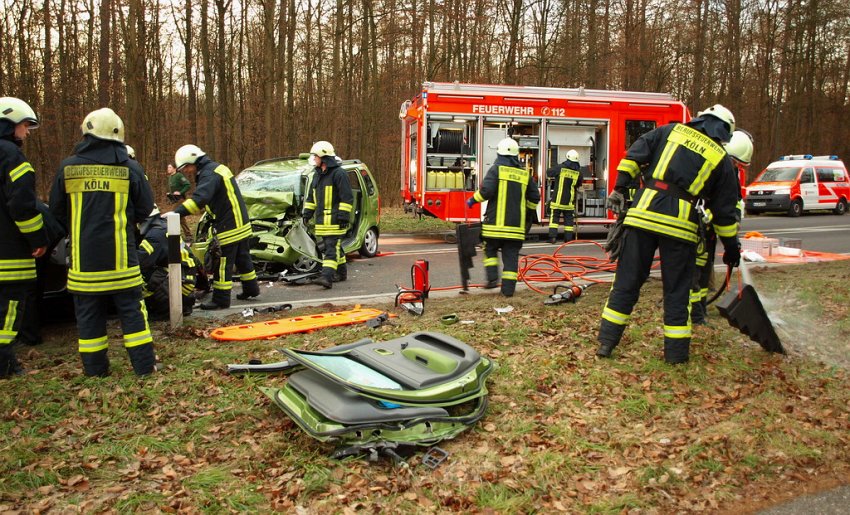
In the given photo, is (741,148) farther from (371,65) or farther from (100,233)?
(371,65)

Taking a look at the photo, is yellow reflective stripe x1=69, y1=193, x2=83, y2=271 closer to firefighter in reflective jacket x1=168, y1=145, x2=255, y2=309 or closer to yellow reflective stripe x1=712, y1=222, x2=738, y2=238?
firefighter in reflective jacket x1=168, y1=145, x2=255, y2=309

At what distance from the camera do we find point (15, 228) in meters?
4.70

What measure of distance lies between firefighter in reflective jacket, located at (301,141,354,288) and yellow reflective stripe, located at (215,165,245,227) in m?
1.56

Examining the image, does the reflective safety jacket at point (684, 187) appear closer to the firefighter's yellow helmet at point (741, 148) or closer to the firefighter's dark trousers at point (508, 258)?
the firefighter's yellow helmet at point (741, 148)

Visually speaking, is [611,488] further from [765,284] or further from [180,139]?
[180,139]

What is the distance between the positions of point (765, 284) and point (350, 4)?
56.5ft

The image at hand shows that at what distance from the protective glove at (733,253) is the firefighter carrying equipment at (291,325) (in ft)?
10.6

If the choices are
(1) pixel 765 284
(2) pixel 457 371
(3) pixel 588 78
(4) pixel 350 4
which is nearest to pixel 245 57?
(4) pixel 350 4

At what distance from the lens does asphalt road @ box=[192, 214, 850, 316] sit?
7.86 meters

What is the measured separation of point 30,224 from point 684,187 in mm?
4732

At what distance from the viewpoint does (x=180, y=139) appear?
26.3m

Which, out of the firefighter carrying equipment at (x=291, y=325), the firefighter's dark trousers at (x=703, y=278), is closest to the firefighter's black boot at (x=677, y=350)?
the firefighter's dark trousers at (x=703, y=278)

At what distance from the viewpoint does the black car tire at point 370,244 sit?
1120 centimetres

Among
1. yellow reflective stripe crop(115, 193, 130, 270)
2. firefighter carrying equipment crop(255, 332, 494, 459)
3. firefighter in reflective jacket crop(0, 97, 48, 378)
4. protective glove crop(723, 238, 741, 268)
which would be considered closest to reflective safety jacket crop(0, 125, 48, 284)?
firefighter in reflective jacket crop(0, 97, 48, 378)
